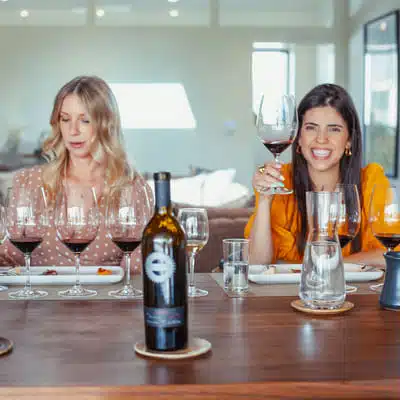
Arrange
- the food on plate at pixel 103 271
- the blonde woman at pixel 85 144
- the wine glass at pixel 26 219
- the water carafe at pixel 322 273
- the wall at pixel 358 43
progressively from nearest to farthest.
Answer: the water carafe at pixel 322 273, the wine glass at pixel 26 219, the food on plate at pixel 103 271, the blonde woman at pixel 85 144, the wall at pixel 358 43

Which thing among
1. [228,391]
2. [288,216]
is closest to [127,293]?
[228,391]

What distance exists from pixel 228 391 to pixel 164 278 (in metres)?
0.18

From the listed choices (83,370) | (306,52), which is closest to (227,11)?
(306,52)

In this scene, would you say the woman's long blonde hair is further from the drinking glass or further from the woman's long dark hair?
the drinking glass

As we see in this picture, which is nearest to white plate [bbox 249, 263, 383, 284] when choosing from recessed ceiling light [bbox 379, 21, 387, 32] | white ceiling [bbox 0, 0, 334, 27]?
recessed ceiling light [bbox 379, 21, 387, 32]

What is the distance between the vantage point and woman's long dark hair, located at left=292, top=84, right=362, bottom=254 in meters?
2.37

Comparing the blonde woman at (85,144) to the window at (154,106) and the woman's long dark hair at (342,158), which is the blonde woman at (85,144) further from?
the window at (154,106)

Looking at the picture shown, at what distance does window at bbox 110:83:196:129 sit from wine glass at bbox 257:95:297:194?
18.4 feet

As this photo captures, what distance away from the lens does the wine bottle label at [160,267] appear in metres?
0.91

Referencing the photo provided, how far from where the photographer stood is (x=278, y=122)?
165 centimetres

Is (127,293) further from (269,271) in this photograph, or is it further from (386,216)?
(386,216)

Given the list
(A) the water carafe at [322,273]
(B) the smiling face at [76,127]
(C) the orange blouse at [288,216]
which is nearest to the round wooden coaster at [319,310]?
(A) the water carafe at [322,273]

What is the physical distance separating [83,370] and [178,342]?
0.14 m

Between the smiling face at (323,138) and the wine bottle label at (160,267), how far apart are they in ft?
4.90
